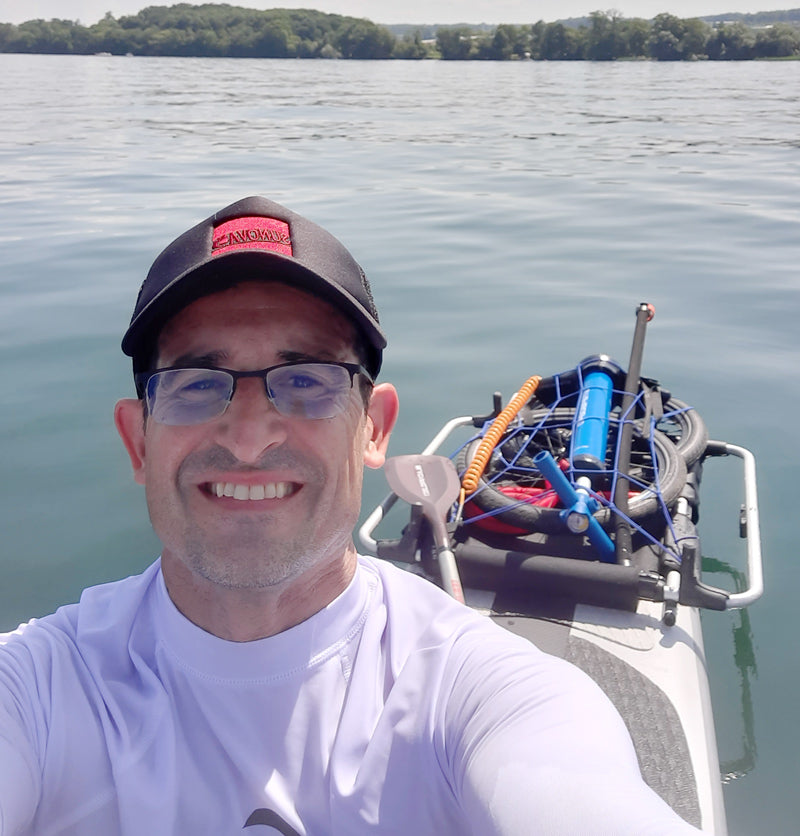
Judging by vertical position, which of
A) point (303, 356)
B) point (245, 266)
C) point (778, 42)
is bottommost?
point (303, 356)

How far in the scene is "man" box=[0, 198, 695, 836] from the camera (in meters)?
1.62

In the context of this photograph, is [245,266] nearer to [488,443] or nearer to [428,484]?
[428,484]

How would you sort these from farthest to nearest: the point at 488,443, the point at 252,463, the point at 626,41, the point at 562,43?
the point at 562,43
the point at 626,41
the point at 488,443
the point at 252,463

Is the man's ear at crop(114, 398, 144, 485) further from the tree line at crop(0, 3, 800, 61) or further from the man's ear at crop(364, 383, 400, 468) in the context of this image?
the tree line at crop(0, 3, 800, 61)

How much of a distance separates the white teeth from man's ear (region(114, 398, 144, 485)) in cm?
32

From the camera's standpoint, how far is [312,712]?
1750mm

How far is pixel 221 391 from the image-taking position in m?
1.87

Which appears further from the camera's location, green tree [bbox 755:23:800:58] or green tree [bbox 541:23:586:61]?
green tree [bbox 541:23:586:61]

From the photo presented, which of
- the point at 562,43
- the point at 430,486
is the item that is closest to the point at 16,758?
the point at 430,486

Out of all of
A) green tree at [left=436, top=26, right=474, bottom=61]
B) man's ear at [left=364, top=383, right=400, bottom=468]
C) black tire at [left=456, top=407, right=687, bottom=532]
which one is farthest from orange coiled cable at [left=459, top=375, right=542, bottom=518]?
green tree at [left=436, top=26, right=474, bottom=61]

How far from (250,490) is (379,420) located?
1.72ft

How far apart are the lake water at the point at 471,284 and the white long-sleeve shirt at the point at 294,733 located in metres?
1.82

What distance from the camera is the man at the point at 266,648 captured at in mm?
1618

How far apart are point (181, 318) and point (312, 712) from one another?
93 centimetres
